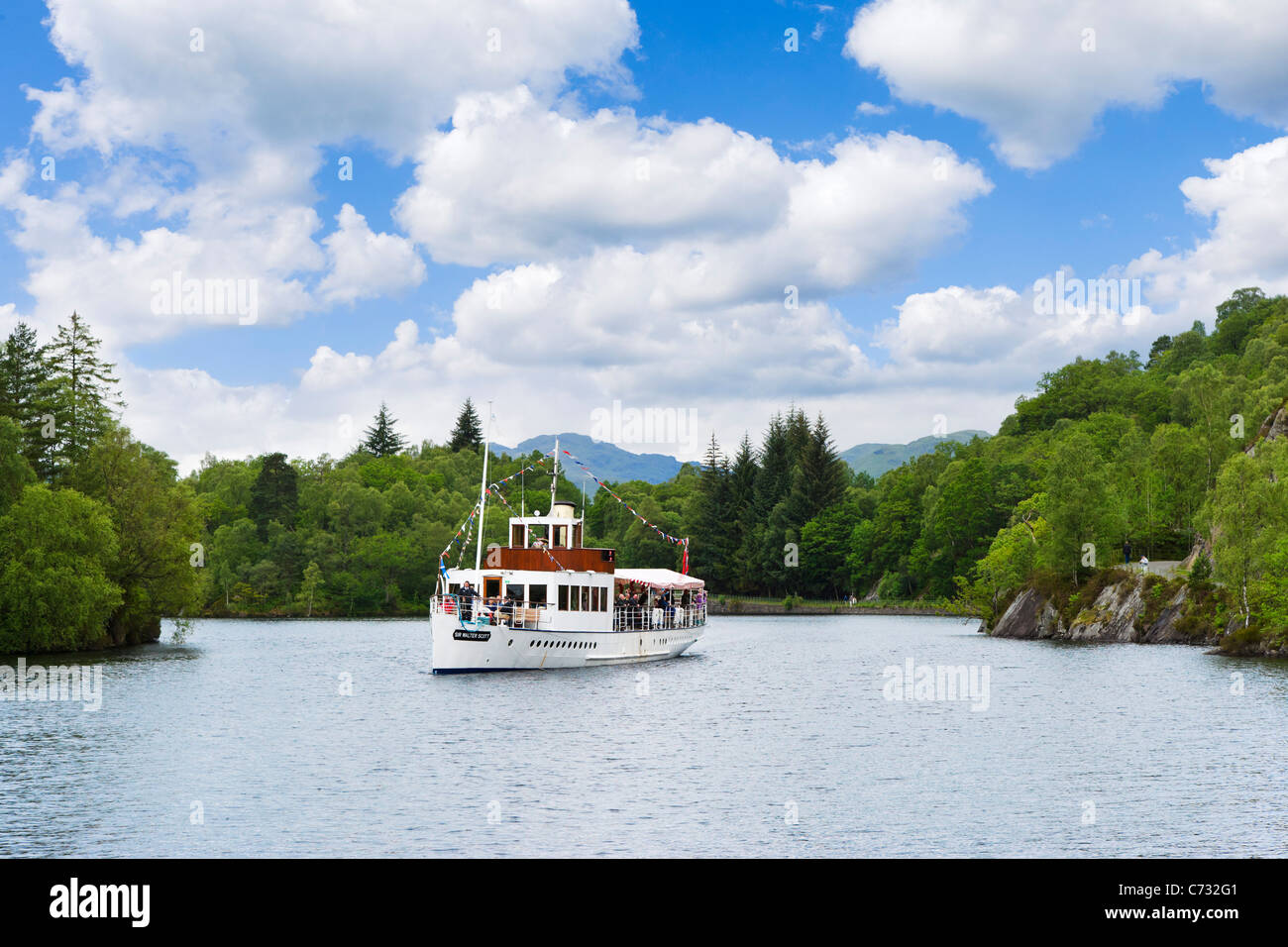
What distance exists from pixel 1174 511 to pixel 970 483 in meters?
40.3

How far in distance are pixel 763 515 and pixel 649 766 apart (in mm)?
154282

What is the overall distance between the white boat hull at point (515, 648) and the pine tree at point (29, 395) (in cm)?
4130

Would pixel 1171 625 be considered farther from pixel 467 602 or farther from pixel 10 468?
pixel 10 468

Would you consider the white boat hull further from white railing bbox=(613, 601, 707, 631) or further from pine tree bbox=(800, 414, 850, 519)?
pine tree bbox=(800, 414, 850, 519)

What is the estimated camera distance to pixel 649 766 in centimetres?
3381

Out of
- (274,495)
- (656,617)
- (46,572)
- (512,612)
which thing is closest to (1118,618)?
(656,617)

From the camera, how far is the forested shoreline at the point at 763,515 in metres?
69.2

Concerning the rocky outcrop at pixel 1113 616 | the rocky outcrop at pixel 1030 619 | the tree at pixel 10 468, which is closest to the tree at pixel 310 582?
the tree at pixel 10 468

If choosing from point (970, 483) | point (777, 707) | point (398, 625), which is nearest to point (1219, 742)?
point (777, 707)

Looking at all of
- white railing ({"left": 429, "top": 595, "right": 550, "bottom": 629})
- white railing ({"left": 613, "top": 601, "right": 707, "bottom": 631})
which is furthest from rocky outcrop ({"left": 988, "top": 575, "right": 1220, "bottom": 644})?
white railing ({"left": 429, "top": 595, "right": 550, "bottom": 629})

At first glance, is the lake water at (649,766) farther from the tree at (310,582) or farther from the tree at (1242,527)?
the tree at (310,582)

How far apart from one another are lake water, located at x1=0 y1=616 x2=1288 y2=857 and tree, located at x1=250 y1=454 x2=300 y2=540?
4440 inches
